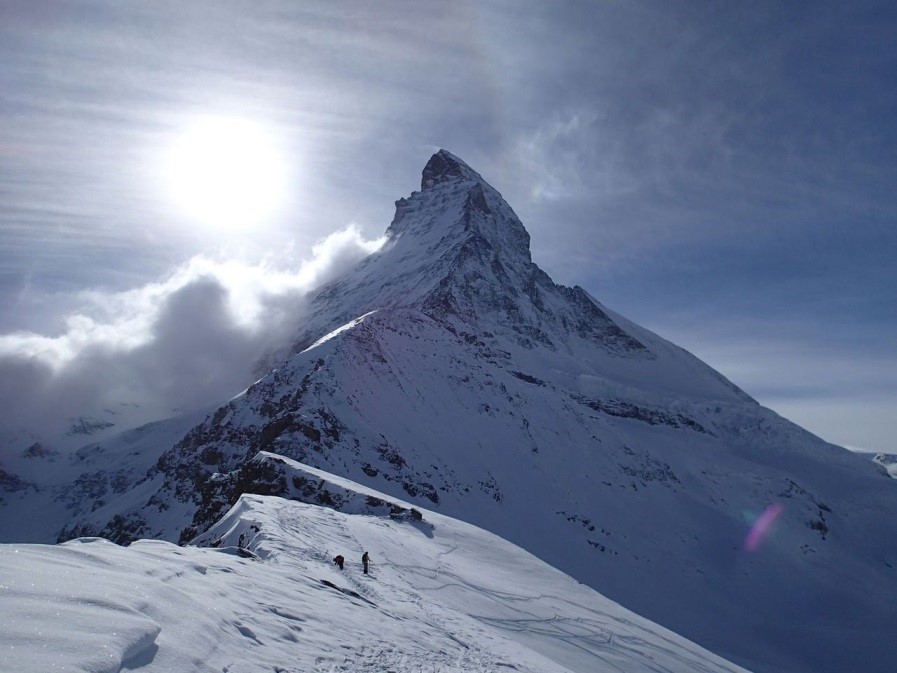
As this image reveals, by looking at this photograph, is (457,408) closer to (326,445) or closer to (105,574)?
(326,445)

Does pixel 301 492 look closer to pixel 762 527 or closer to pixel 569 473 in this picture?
pixel 569 473

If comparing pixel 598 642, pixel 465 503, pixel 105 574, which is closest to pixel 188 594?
pixel 105 574

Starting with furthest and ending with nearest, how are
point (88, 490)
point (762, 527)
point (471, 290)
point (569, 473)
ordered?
point (88, 490)
point (471, 290)
point (762, 527)
point (569, 473)

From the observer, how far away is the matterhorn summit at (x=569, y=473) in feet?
221

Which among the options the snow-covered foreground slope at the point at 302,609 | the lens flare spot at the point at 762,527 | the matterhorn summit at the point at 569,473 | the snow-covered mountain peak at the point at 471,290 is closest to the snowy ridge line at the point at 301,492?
the matterhorn summit at the point at 569,473

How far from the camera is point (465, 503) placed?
70.9 metres

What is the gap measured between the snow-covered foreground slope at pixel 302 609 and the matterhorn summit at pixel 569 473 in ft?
49.2

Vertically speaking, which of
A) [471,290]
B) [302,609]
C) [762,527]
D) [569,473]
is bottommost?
[302,609]

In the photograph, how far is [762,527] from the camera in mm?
101125

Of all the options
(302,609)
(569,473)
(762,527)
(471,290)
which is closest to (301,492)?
(302,609)

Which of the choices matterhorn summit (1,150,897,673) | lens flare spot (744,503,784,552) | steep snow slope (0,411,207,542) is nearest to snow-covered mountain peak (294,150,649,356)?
matterhorn summit (1,150,897,673)

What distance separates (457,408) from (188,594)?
249ft

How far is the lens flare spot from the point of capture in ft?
309

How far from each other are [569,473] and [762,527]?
4095 centimetres
